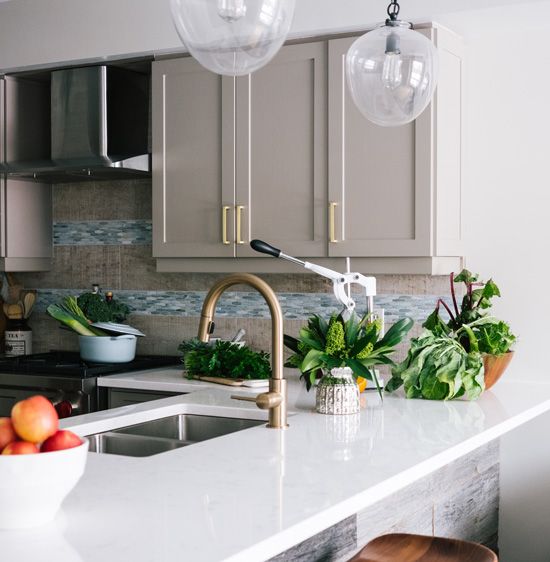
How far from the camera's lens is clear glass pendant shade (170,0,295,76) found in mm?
1575

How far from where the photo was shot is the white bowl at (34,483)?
1489 millimetres

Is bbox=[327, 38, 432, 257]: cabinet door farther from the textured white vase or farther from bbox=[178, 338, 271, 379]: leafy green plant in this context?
the textured white vase

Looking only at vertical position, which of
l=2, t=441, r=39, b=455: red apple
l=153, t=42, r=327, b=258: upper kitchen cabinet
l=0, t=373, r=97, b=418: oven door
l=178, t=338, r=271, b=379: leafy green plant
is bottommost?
l=0, t=373, r=97, b=418: oven door

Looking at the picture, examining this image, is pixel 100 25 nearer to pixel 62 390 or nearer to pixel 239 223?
pixel 239 223

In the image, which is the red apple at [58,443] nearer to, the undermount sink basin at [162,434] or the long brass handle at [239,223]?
the undermount sink basin at [162,434]

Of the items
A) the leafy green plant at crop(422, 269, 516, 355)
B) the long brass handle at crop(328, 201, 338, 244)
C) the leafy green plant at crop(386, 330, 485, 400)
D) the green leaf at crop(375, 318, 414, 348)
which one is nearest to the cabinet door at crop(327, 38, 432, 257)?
the long brass handle at crop(328, 201, 338, 244)

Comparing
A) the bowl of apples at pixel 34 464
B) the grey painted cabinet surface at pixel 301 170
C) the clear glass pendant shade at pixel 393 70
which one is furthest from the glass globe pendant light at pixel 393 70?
the grey painted cabinet surface at pixel 301 170

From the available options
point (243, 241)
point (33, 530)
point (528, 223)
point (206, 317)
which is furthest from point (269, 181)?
point (33, 530)

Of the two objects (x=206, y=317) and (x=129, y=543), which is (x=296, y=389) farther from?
(x=129, y=543)

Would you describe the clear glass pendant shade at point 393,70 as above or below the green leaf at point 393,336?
above

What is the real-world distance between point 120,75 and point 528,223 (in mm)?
1867

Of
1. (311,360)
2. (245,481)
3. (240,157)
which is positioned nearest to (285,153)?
(240,157)

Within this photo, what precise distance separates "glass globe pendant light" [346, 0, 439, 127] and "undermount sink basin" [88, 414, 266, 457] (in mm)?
1089

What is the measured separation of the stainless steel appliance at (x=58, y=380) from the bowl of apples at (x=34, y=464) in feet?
6.63
